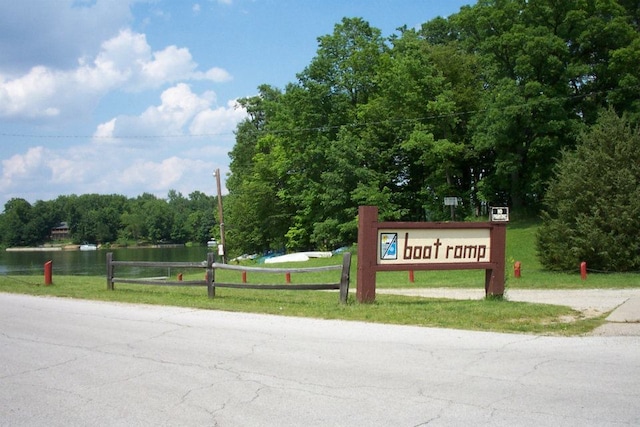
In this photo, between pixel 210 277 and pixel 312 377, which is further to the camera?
pixel 210 277

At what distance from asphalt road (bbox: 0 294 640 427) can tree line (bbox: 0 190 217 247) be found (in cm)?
13537

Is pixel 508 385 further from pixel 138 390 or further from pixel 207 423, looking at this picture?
pixel 138 390

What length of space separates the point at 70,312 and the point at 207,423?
9.09m

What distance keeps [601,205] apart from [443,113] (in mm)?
23014

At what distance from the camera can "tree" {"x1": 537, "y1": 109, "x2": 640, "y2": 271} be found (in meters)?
24.5

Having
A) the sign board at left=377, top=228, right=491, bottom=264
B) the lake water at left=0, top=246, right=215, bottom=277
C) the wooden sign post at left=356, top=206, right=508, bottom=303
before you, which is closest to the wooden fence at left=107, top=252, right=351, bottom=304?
the wooden sign post at left=356, top=206, right=508, bottom=303

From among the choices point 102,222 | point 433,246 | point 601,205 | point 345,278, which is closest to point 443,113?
point 601,205

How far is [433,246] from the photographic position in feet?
43.1

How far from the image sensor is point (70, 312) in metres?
13.2

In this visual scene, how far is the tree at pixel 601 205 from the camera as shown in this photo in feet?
80.3

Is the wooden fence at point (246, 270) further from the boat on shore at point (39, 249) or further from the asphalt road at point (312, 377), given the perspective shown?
the boat on shore at point (39, 249)

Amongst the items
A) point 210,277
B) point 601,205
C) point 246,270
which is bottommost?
point 210,277

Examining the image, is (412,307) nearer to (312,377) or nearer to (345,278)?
(345,278)

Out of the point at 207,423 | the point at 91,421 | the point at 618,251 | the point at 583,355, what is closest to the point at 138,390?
the point at 91,421
